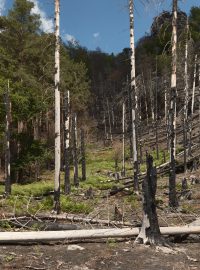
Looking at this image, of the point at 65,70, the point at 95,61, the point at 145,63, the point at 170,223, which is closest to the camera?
the point at 170,223

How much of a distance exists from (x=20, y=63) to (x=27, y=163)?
9.61 metres

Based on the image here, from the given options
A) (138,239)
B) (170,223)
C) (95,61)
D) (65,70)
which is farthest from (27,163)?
(95,61)

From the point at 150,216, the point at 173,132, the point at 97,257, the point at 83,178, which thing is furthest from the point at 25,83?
the point at 97,257

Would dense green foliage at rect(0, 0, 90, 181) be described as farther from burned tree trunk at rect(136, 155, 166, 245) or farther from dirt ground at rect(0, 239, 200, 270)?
dirt ground at rect(0, 239, 200, 270)

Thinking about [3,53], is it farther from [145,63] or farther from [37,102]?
[145,63]

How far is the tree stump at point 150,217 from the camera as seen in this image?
8641 mm

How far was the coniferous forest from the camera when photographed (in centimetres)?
858

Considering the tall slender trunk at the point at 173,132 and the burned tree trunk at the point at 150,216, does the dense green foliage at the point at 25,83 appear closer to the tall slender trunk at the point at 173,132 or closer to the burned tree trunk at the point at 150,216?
the tall slender trunk at the point at 173,132

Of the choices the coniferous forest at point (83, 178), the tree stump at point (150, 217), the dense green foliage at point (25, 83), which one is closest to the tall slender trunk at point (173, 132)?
the coniferous forest at point (83, 178)

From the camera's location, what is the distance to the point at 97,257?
8039 mm

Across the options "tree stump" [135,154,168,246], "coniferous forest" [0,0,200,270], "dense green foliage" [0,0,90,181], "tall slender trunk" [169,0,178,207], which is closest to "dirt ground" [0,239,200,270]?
"coniferous forest" [0,0,200,270]

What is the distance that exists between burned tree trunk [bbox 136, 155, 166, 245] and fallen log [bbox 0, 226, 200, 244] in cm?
41

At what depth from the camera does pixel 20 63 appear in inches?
1351

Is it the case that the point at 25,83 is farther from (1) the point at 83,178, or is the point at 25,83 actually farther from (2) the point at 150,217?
(2) the point at 150,217
